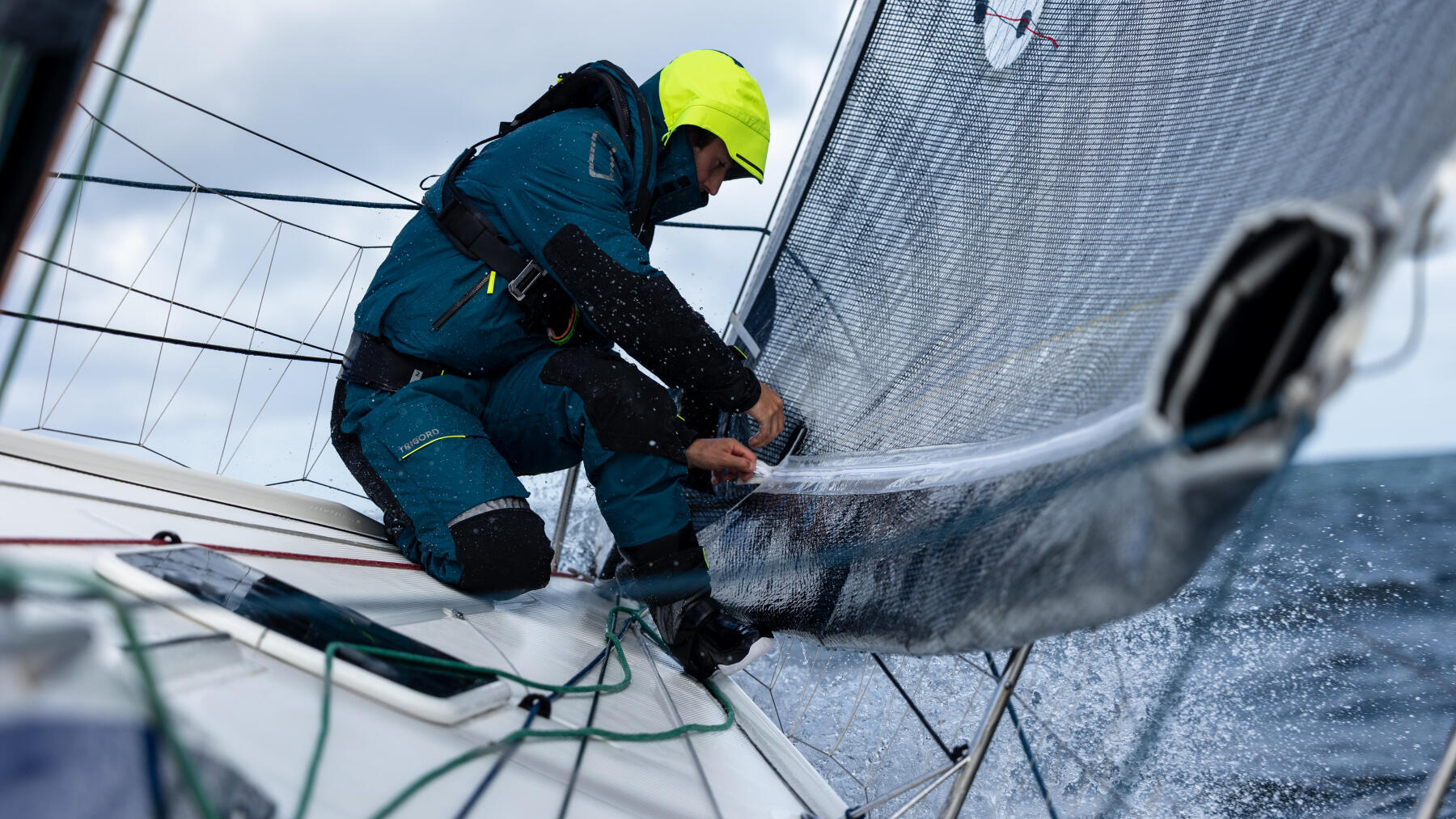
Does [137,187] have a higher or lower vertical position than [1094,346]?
lower

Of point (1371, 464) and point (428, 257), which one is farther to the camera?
point (1371, 464)

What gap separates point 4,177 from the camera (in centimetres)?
45

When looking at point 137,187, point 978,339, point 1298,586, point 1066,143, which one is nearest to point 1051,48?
point 1066,143

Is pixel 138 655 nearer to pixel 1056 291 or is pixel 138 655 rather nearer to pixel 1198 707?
pixel 1056 291

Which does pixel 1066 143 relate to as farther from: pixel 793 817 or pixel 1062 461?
pixel 793 817

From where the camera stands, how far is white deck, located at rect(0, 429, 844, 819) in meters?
0.60

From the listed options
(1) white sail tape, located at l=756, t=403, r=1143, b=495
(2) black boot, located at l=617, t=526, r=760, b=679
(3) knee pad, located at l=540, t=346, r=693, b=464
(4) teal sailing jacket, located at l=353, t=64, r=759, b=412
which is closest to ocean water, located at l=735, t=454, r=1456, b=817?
(2) black boot, located at l=617, t=526, r=760, b=679

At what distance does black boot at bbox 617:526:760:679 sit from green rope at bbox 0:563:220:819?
3.06 feet

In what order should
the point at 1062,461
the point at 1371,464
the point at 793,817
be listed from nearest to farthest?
the point at 1062,461 < the point at 793,817 < the point at 1371,464

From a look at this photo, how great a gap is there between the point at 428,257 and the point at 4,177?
106 cm

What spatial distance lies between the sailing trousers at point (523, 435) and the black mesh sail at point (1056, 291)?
19 cm

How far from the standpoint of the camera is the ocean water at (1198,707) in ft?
5.74

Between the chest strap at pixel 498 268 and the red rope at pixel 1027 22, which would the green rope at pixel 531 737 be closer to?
the chest strap at pixel 498 268

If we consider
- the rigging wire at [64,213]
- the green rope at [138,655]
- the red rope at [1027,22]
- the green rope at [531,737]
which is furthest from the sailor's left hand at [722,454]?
the green rope at [138,655]
